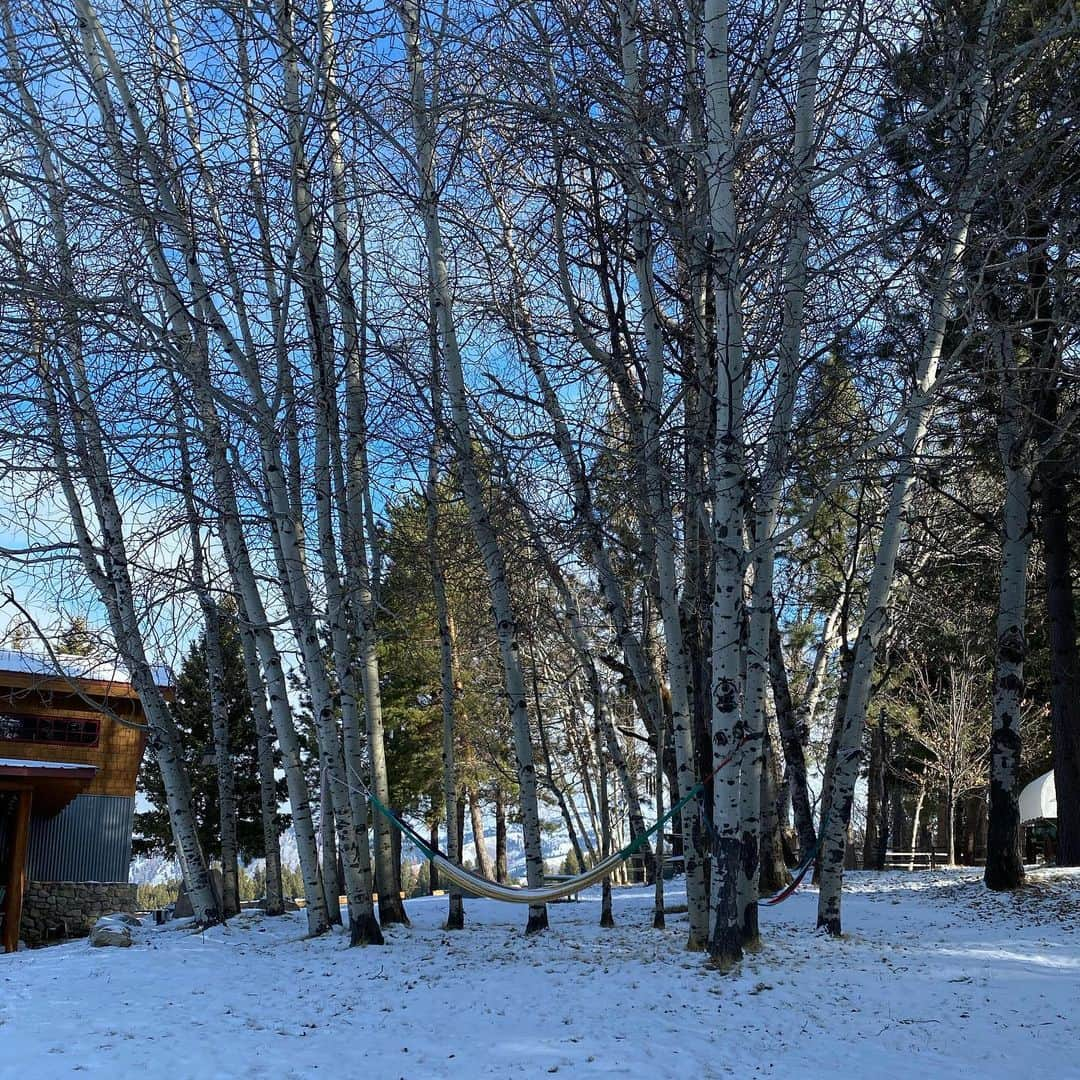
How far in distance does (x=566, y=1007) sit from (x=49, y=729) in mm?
15198

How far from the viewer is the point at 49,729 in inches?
727

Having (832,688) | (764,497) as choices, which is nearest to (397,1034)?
(764,497)

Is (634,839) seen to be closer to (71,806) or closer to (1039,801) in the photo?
(1039,801)

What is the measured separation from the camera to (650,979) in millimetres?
6863

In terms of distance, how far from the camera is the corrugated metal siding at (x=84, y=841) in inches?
741

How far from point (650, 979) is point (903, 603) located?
820 cm

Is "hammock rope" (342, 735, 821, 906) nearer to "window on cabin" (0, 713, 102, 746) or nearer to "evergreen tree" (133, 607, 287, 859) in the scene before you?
"window on cabin" (0, 713, 102, 746)

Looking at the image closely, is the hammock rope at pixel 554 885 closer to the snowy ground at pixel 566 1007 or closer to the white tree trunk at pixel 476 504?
the snowy ground at pixel 566 1007

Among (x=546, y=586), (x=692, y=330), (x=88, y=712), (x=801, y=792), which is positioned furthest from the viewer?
(x=88, y=712)

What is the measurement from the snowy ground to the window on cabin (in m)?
9.33

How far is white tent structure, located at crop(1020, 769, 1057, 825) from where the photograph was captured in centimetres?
1720

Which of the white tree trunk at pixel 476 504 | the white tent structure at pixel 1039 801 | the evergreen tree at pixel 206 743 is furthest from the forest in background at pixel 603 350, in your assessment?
the evergreen tree at pixel 206 743

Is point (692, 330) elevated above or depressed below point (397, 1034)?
above

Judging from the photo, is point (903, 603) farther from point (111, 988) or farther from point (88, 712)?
point (88, 712)
